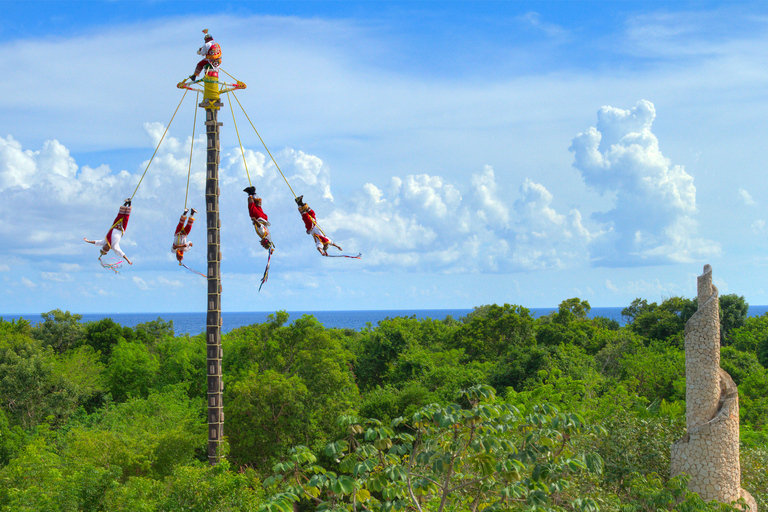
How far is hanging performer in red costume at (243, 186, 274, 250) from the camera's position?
1223cm

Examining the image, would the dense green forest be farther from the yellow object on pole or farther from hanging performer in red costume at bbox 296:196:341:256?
the yellow object on pole

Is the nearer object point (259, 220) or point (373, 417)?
point (259, 220)

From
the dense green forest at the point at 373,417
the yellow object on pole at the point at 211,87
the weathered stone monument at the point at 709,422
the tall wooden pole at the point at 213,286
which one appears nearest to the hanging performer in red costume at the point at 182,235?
the tall wooden pole at the point at 213,286

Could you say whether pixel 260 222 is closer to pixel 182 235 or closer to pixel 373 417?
pixel 182 235

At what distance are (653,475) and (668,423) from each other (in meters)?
2.77

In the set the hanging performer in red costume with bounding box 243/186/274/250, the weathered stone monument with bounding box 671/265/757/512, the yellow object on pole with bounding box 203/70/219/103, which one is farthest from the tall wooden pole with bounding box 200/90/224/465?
the weathered stone monument with bounding box 671/265/757/512

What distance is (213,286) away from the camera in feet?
40.3

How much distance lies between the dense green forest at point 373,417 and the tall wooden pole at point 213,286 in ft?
3.18

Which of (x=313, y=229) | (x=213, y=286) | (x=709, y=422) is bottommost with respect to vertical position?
(x=709, y=422)

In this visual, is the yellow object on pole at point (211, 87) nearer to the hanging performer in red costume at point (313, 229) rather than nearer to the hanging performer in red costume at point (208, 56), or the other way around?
the hanging performer in red costume at point (208, 56)

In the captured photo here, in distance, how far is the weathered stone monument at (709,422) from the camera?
14.3m

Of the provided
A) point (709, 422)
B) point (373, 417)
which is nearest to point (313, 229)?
point (709, 422)

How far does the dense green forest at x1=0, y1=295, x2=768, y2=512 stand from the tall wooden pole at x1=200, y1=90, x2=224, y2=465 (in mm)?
969

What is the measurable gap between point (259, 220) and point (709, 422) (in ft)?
41.5
